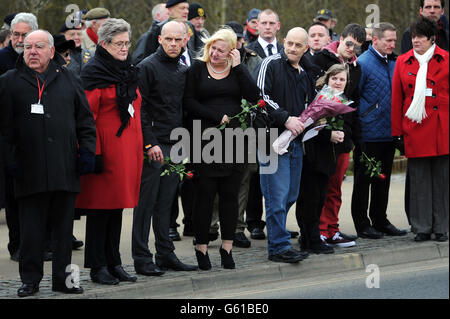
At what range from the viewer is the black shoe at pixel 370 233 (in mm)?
10742

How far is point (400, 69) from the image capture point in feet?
34.0

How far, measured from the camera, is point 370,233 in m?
10.8

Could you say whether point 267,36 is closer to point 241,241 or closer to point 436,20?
point 436,20

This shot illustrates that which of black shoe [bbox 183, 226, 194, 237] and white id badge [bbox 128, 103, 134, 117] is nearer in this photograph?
white id badge [bbox 128, 103, 134, 117]

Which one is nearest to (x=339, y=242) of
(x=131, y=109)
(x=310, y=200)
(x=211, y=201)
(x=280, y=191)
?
(x=310, y=200)

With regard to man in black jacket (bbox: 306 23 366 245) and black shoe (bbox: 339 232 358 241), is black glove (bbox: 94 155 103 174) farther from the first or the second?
black shoe (bbox: 339 232 358 241)

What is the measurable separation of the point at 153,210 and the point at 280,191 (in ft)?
4.02

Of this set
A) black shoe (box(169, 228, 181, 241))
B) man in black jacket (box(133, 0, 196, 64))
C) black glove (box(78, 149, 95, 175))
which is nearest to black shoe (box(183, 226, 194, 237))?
black shoe (box(169, 228, 181, 241))

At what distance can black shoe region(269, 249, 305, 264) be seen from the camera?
30.2 feet

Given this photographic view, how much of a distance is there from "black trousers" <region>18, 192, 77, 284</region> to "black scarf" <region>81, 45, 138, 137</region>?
776 millimetres

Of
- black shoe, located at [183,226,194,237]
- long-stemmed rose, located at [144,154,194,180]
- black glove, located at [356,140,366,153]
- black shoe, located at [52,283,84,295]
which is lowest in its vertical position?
black shoe, located at [183,226,194,237]
